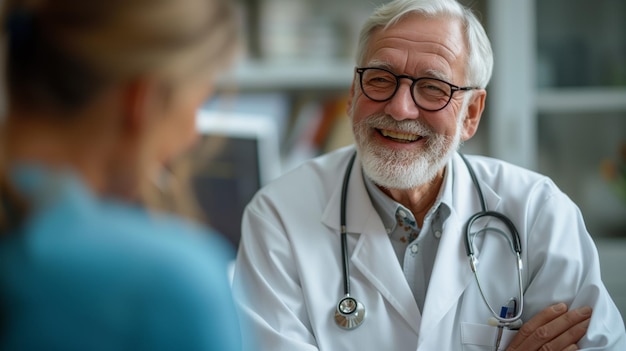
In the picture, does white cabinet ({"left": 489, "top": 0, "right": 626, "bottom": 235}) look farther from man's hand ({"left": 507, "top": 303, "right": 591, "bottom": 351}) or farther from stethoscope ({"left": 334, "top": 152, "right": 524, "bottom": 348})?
man's hand ({"left": 507, "top": 303, "right": 591, "bottom": 351})

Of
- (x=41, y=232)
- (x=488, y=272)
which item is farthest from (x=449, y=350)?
(x=41, y=232)

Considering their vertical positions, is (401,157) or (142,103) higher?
(142,103)

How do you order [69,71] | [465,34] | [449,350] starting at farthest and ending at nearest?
[465,34] → [449,350] → [69,71]

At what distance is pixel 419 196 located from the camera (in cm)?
160

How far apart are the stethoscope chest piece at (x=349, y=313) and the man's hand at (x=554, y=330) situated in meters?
0.30

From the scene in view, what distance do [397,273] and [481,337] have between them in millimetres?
207

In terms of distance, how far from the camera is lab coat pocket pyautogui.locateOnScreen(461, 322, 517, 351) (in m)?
1.41

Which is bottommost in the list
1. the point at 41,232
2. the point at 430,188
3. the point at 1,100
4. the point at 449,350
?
the point at 449,350

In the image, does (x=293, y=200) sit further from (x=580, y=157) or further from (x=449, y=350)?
(x=580, y=157)

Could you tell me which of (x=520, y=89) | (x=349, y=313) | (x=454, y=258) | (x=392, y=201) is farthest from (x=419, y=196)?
(x=520, y=89)

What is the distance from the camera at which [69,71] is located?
0.59m

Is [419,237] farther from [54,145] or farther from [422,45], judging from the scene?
[54,145]

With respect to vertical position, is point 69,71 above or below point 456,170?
above

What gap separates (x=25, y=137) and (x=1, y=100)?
3.4 inches
